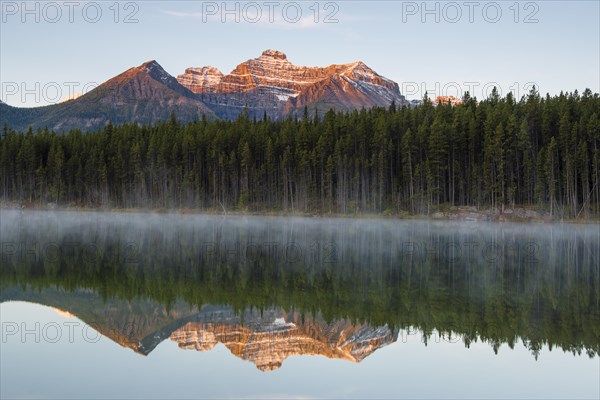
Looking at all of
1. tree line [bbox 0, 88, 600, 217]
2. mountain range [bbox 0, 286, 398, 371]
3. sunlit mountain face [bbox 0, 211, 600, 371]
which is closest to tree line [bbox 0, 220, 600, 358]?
sunlit mountain face [bbox 0, 211, 600, 371]

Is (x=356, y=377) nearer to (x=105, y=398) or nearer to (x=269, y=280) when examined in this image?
(x=105, y=398)

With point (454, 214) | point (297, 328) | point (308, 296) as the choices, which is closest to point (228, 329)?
point (297, 328)

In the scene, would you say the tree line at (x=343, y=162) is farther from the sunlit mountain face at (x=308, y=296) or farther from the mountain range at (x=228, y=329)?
the mountain range at (x=228, y=329)

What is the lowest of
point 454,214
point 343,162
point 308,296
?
point 454,214

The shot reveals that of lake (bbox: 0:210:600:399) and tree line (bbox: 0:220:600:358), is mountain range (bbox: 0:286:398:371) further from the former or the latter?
tree line (bbox: 0:220:600:358)

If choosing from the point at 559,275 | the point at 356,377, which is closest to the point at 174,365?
the point at 356,377

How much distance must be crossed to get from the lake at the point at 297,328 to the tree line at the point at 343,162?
2227 inches

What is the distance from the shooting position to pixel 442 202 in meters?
91.7


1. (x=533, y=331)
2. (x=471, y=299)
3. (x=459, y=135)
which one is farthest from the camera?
(x=459, y=135)

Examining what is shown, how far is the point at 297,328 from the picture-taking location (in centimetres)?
1636

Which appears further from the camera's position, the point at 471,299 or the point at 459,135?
the point at 459,135

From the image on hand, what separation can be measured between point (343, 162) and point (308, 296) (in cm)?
7595

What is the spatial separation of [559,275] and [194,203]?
87888 millimetres

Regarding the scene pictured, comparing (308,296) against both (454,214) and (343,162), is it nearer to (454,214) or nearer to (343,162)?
(454,214)
